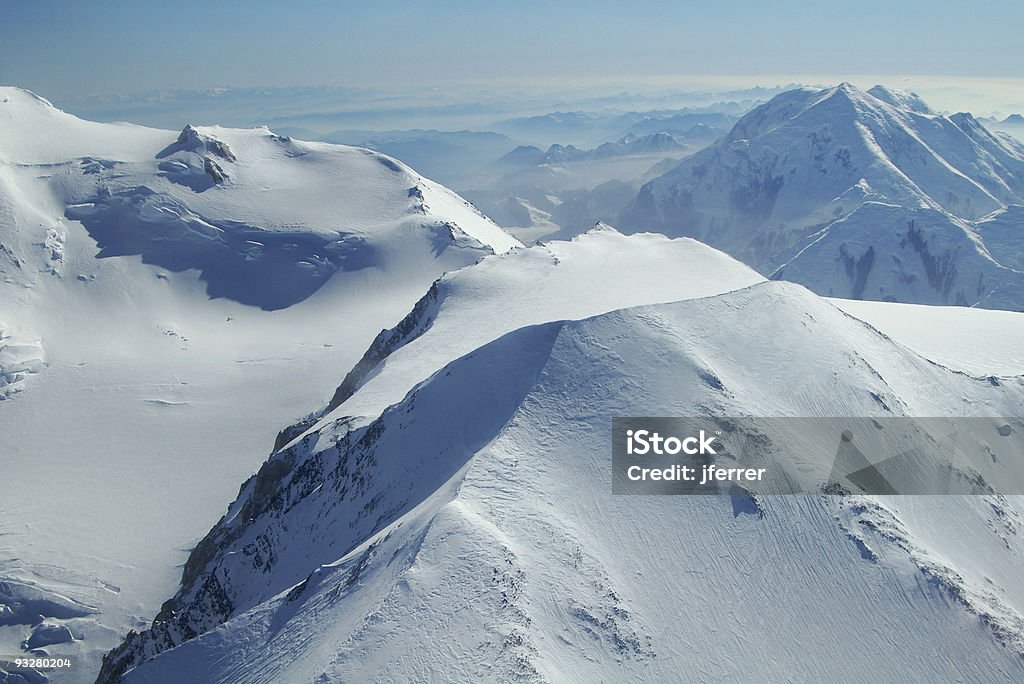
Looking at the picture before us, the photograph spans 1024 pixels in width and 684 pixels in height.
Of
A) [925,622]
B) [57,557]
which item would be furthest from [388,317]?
[925,622]

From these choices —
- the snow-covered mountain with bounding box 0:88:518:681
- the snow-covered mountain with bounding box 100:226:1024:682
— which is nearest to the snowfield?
the snow-covered mountain with bounding box 100:226:1024:682

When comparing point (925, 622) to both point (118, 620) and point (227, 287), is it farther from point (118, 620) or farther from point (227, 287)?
point (227, 287)

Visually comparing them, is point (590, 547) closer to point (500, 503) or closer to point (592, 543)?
point (592, 543)

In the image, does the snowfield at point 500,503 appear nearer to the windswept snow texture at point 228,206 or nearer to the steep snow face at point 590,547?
the steep snow face at point 590,547

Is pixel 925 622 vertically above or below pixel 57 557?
above

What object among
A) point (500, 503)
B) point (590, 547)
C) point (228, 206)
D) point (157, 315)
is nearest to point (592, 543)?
point (590, 547)

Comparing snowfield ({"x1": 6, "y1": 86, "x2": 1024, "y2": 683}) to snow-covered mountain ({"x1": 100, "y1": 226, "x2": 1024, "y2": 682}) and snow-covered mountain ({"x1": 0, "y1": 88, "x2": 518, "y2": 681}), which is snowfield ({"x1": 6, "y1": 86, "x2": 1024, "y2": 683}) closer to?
snow-covered mountain ({"x1": 100, "y1": 226, "x2": 1024, "y2": 682})

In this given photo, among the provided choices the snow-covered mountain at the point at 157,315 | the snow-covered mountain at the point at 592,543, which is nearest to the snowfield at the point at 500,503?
the snow-covered mountain at the point at 592,543
